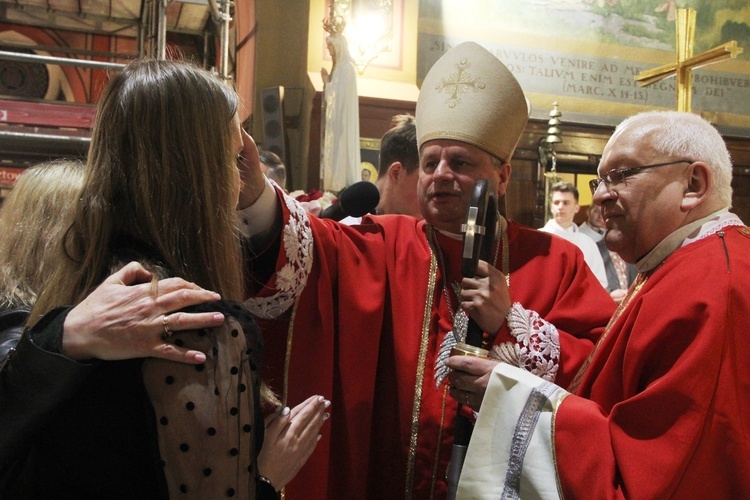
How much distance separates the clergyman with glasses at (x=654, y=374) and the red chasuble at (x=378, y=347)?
303mm

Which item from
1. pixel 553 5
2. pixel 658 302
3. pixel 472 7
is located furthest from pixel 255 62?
pixel 658 302

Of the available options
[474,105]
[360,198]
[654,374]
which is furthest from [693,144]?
[360,198]

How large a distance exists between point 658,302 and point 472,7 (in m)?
8.26

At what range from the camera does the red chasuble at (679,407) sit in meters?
1.40

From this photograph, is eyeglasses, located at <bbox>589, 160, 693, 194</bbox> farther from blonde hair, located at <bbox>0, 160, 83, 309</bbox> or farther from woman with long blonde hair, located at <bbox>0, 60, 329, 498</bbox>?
blonde hair, located at <bbox>0, 160, 83, 309</bbox>

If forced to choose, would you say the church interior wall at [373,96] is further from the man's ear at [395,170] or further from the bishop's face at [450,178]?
the bishop's face at [450,178]

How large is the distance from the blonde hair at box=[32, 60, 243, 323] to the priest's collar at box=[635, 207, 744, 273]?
106 cm

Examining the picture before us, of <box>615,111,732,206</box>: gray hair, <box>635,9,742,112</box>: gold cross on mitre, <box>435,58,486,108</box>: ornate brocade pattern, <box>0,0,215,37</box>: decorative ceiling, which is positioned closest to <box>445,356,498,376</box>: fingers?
<box>615,111,732,206</box>: gray hair

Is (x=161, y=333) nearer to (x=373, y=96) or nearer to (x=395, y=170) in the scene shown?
(x=395, y=170)

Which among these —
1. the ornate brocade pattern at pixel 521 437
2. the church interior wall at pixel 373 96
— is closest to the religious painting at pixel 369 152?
the church interior wall at pixel 373 96

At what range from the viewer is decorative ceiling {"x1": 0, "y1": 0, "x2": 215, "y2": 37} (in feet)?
27.7

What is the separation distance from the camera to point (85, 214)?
3.84 feet

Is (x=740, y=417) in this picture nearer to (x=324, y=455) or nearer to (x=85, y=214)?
(x=324, y=455)

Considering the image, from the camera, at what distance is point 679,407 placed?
4.66 feet
